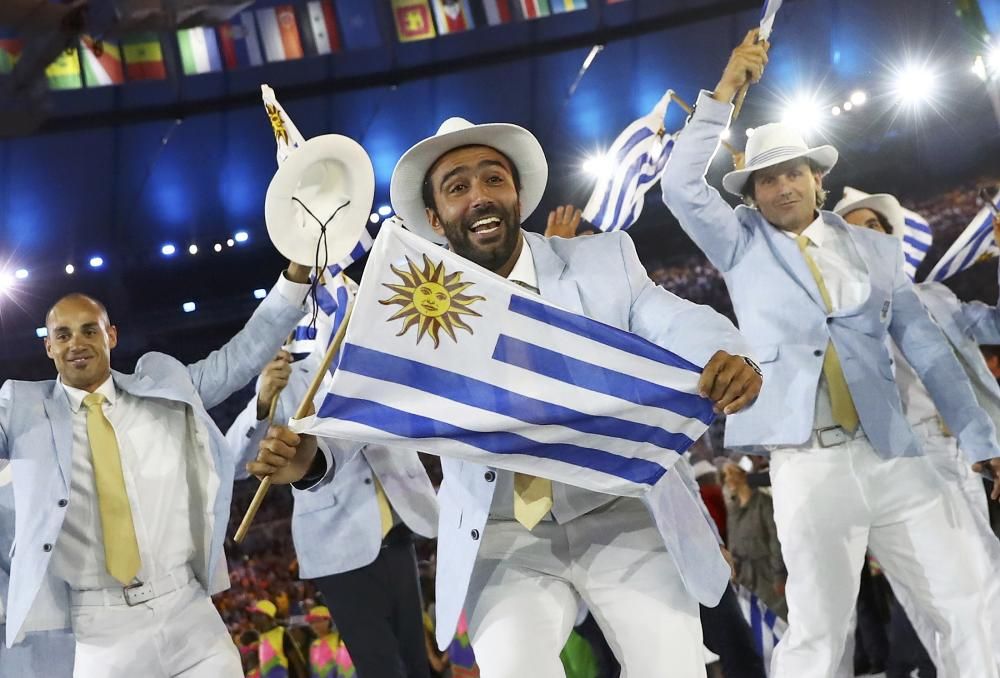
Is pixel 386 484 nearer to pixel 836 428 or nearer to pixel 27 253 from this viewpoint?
pixel 836 428

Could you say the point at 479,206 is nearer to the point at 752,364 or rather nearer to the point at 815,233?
the point at 752,364

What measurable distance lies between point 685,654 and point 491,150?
4.54 ft

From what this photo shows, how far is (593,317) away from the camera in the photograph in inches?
102

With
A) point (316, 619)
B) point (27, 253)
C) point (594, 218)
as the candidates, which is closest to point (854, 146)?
point (594, 218)

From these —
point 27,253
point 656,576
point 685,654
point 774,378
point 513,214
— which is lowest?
point 685,654

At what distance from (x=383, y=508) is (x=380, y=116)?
1184 cm

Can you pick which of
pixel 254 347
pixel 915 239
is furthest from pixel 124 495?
pixel 915 239

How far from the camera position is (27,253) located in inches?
598

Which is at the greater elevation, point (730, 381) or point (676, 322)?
point (676, 322)

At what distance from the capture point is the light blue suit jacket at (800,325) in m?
3.42

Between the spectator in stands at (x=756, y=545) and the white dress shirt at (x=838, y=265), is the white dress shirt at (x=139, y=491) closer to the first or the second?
the white dress shirt at (x=838, y=265)

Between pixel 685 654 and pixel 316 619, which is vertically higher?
pixel 685 654

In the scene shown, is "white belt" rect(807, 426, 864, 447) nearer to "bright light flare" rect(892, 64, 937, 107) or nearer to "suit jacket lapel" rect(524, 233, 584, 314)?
"suit jacket lapel" rect(524, 233, 584, 314)

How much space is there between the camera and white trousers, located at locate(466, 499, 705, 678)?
235 cm
